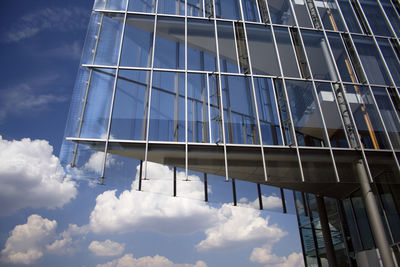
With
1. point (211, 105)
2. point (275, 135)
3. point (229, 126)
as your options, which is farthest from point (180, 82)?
point (275, 135)

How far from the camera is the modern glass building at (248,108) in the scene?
12062mm

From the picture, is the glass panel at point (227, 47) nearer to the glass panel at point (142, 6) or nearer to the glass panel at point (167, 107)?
the glass panel at point (167, 107)

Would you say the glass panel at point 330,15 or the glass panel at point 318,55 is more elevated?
the glass panel at point 330,15

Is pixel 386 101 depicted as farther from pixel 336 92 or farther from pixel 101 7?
pixel 101 7

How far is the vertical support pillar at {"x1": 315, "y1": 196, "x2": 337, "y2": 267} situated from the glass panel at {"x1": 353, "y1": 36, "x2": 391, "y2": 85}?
691 cm

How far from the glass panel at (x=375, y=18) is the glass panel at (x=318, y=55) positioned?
357cm

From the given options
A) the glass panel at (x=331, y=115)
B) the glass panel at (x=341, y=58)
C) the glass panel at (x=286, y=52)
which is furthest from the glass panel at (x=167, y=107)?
the glass panel at (x=341, y=58)

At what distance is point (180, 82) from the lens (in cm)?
1348

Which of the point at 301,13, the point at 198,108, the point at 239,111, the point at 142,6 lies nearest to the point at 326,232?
the point at 239,111

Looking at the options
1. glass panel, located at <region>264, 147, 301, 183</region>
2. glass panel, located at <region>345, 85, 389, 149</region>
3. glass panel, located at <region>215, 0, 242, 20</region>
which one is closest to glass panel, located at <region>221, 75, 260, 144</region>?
glass panel, located at <region>264, 147, 301, 183</region>

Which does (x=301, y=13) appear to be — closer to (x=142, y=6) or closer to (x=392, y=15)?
(x=392, y=15)

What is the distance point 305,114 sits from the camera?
13.7 meters

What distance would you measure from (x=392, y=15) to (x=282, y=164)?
1218cm

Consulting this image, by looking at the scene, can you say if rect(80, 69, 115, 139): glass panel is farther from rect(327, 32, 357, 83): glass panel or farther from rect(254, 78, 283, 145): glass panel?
rect(327, 32, 357, 83): glass panel
